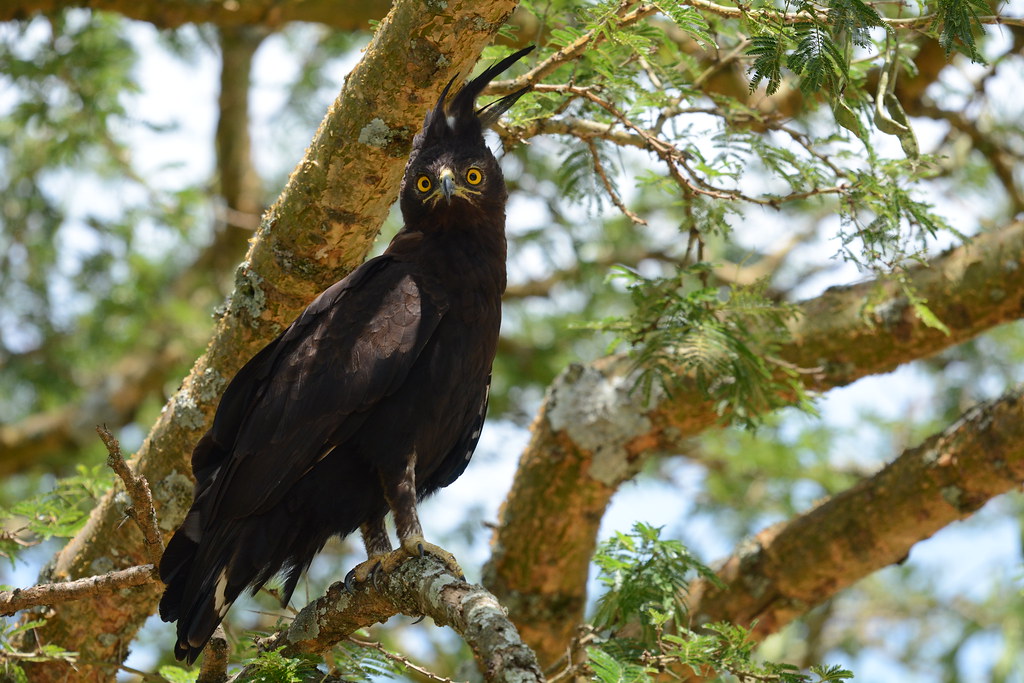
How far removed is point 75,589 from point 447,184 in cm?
186

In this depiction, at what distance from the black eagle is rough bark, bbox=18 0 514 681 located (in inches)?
7.9

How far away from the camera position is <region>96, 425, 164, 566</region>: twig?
8.87ft

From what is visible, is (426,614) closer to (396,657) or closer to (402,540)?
(396,657)

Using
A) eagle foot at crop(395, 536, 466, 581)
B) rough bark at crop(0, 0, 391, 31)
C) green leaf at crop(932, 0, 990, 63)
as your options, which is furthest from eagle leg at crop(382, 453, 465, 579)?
rough bark at crop(0, 0, 391, 31)

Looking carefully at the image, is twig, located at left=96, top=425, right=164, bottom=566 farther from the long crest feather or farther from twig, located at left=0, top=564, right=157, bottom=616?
the long crest feather

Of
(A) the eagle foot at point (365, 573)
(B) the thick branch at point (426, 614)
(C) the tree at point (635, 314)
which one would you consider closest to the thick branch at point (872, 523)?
(C) the tree at point (635, 314)

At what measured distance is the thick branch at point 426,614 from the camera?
2295 millimetres

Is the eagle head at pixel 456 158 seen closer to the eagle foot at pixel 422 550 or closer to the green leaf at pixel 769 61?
the green leaf at pixel 769 61

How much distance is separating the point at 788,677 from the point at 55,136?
6130mm

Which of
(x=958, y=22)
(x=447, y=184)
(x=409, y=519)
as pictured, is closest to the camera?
(x=958, y=22)

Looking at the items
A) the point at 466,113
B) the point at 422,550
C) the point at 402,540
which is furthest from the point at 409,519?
the point at 466,113

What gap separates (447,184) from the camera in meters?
3.74

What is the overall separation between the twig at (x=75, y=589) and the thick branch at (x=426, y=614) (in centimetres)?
45

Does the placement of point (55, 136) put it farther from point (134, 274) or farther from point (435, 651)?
point (435, 651)
